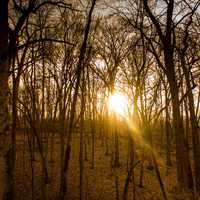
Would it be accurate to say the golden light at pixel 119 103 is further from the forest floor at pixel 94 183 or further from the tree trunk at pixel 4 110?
the tree trunk at pixel 4 110

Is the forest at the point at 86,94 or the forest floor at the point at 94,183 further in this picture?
the forest floor at the point at 94,183

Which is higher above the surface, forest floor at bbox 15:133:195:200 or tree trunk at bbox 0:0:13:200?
tree trunk at bbox 0:0:13:200

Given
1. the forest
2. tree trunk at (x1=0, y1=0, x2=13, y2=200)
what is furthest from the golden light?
tree trunk at (x1=0, y1=0, x2=13, y2=200)

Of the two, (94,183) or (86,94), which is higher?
(86,94)

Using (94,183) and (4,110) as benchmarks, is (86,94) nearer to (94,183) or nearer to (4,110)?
(94,183)

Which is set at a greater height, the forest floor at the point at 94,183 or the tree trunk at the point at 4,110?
the tree trunk at the point at 4,110

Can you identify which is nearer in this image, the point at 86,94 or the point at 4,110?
the point at 4,110

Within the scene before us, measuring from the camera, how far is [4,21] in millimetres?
2811

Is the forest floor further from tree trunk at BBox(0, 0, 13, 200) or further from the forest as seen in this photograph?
tree trunk at BBox(0, 0, 13, 200)

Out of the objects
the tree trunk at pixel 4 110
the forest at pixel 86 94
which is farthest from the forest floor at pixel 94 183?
the tree trunk at pixel 4 110

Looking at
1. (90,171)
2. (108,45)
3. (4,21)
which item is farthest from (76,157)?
(4,21)

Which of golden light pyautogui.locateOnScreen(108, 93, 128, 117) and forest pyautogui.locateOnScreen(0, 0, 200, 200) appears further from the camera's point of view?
golden light pyautogui.locateOnScreen(108, 93, 128, 117)

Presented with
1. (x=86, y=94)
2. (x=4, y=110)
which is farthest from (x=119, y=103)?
(x=4, y=110)

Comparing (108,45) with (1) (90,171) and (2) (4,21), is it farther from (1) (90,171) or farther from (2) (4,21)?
(2) (4,21)
